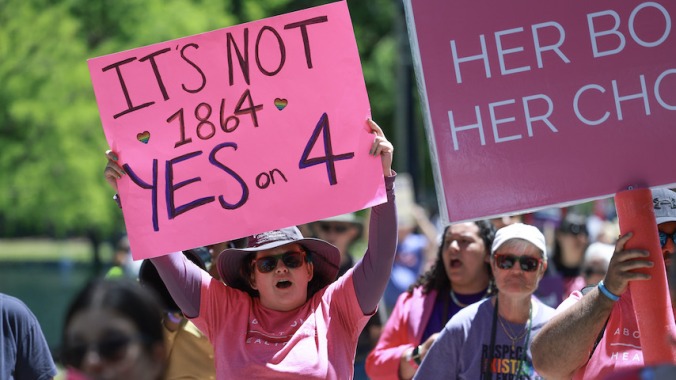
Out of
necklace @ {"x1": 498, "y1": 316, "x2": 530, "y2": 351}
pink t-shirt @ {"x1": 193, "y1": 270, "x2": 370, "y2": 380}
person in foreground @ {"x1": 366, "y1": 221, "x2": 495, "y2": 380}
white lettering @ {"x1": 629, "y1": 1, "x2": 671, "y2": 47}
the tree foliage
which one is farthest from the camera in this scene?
the tree foliage

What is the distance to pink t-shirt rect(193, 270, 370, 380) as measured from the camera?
153 inches

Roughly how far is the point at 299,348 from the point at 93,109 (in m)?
14.6

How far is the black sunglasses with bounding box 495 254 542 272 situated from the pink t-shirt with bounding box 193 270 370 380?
0.71 meters

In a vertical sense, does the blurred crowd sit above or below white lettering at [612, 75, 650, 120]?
below

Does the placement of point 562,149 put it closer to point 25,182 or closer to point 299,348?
point 299,348

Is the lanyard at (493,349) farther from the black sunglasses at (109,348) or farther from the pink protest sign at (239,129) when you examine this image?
the black sunglasses at (109,348)

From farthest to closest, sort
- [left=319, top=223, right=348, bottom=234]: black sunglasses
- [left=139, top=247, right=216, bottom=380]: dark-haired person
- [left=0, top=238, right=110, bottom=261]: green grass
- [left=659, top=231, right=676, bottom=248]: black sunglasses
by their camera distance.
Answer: [left=0, top=238, right=110, bottom=261]: green grass < [left=319, top=223, right=348, bottom=234]: black sunglasses < [left=139, top=247, right=216, bottom=380]: dark-haired person < [left=659, top=231, right=676, bottom=248]: black sunglasses

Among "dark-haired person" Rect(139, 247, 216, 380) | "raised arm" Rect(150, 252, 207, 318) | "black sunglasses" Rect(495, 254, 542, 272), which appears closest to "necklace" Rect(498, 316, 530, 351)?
"black sunglasses" Rect(495, 254, 542, 272)

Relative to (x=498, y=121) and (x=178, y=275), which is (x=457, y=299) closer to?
(x=178, y=275)

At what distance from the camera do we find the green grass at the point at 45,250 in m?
28.6

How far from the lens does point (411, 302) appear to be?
514 cm

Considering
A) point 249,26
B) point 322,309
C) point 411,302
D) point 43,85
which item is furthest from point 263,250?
point 43,85

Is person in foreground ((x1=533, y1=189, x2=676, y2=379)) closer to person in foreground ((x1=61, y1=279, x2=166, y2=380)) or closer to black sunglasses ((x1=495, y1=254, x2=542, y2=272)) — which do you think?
black sunglasses ((x1=495, y1=254, x2=542, y2=272))

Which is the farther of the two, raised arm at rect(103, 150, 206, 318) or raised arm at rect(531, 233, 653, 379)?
raised arm at rect(103, 150, 206, 318)
